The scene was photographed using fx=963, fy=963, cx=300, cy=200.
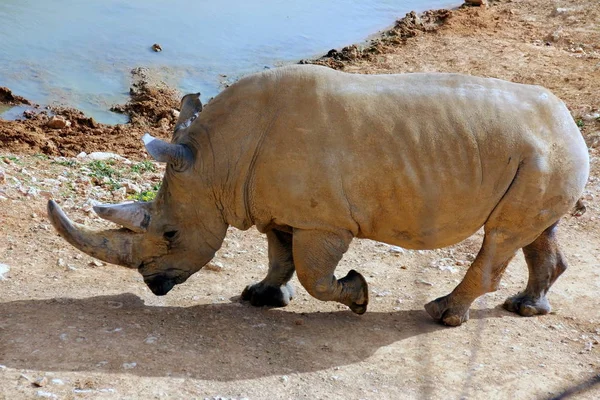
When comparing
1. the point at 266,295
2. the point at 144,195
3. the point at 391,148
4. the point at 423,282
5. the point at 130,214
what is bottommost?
the point at 423,282

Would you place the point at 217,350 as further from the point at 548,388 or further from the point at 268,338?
the point at 548,388

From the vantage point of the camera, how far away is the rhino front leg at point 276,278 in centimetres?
752

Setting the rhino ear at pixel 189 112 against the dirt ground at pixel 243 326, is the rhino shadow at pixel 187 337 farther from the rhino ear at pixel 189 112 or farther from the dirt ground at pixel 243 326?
the rhino ear at pixel 189 112

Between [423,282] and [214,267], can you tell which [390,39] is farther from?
[214,267]

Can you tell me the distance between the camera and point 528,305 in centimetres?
780

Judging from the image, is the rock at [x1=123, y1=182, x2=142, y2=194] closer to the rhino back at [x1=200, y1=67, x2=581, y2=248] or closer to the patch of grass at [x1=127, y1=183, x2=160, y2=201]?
the patch of grass at [x1=127, y1=183, x2=160, y2=201]

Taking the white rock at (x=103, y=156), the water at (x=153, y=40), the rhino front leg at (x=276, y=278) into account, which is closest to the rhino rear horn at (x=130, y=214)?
the rhino front leg at (x=276, y=278)

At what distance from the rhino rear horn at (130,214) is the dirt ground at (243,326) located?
26.7 inches

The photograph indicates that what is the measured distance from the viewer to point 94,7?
54.4 ft

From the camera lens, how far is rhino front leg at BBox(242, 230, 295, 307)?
7.52m

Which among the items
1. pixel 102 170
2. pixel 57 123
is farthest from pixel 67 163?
pixel 57 123

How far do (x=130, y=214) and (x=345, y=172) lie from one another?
1.56 metres

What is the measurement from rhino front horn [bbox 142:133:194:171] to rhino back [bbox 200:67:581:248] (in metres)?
0.44

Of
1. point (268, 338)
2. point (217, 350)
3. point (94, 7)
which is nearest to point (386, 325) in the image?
point (268, 338)
